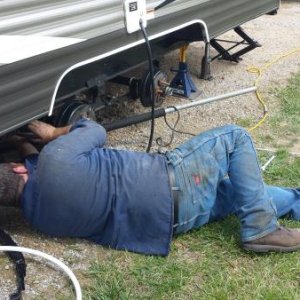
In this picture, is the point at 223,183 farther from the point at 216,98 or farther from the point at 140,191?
the point at 216,98

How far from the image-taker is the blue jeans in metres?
2.71

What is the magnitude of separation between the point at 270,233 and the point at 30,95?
1.41m

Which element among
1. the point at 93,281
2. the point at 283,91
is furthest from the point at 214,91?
the point at 93,281

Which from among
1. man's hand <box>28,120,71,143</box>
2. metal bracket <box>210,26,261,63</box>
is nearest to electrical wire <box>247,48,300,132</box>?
metal bracket <box>210,26,261,63</box>

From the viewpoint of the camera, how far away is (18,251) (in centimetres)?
263

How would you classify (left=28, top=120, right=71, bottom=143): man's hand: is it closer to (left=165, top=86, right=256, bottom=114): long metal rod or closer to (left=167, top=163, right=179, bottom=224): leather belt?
(left=167, top=163, right=179, bottom=224): leather belt

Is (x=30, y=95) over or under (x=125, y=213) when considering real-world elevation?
over

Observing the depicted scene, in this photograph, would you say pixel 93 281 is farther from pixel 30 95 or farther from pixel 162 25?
pixel 162 25

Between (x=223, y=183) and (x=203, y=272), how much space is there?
Answer: 511 mm

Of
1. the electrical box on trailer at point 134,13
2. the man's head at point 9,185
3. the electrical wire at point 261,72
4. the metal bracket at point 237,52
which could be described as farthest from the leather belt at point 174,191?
the metal bracket at point 237,52

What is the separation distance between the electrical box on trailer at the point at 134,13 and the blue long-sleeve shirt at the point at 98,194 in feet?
2.64

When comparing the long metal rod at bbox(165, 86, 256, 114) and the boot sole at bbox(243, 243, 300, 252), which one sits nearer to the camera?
the boot sole at bbox(243, 243, 300, 252)

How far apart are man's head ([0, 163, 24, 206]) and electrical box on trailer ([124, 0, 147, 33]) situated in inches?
48.1

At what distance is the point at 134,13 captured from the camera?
130 inches
